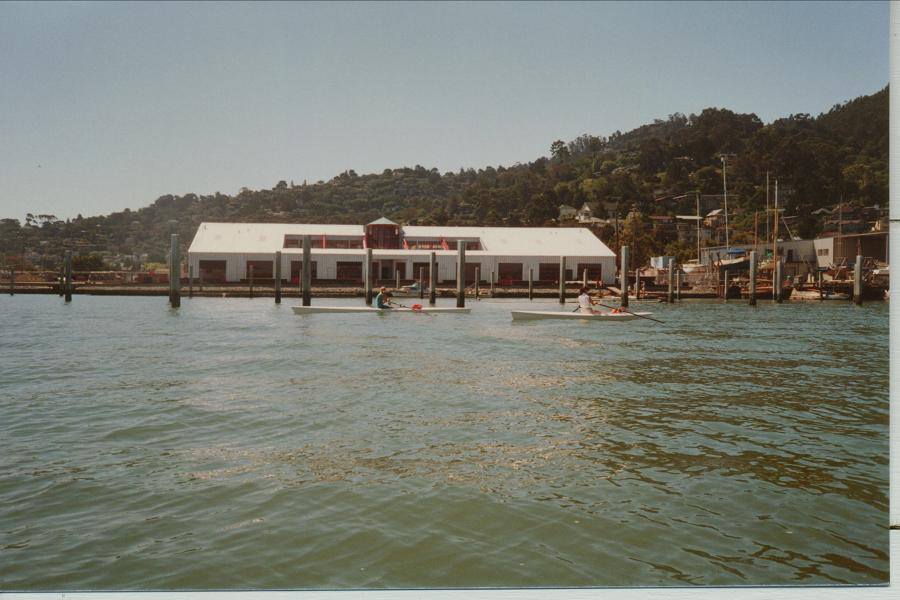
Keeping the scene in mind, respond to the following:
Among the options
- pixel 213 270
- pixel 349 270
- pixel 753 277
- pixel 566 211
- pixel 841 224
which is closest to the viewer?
pixel 841 224

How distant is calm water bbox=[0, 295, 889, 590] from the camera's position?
202 inches

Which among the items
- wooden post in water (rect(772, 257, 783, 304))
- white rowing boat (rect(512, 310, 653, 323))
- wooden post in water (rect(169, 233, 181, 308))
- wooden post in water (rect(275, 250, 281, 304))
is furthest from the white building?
white rowing boat (rect(512, 310, 653, 323))

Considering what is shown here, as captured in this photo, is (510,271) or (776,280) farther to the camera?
(510,271)

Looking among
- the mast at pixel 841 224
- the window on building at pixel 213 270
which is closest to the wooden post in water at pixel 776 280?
the mast at pixel 841 224

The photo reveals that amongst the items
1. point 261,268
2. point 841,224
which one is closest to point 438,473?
point 841,224

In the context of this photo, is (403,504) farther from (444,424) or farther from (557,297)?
(557,297)

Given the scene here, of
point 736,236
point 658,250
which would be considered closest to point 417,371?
point 736,236

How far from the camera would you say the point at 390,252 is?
173 ft

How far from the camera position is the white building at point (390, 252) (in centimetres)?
4978

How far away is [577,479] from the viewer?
22.9 ft

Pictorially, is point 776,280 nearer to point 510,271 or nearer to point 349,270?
point 510,271

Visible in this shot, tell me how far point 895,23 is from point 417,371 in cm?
1013

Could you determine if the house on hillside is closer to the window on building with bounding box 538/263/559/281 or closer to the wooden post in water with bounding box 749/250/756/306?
the window on building with bounding box 538/263/559/281

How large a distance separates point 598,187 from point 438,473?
82096 millimetres
